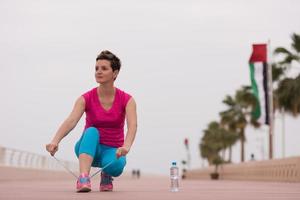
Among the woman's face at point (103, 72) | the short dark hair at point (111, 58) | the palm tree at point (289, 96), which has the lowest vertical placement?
the woman's face at point (103, 72)

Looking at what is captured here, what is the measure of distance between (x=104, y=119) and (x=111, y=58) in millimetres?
636

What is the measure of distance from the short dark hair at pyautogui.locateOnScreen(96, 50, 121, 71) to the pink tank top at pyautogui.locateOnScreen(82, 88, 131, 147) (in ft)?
1.07

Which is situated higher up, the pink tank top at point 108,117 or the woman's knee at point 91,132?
the pink tank top at point 108,117

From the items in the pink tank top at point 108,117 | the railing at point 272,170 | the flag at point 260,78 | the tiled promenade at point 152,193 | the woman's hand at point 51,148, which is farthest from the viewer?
the flag at point 260,78

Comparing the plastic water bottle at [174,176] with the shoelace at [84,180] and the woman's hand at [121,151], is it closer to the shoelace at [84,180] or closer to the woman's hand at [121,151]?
the woman's hand at [121,151]

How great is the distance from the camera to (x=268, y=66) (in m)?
34.5

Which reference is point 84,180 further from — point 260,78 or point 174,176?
point 260,78

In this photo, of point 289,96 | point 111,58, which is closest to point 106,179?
point 111,58

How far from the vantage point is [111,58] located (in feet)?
22.8

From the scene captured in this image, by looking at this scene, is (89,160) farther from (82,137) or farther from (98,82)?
(98,82)

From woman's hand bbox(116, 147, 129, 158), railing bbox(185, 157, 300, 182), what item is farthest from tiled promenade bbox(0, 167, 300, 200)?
railing bbox(185, 157, 300, 182)

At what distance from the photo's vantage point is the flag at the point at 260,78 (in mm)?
33562

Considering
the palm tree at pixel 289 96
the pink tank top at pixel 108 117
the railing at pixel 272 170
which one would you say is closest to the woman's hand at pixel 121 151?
the pink tank top at pixel 108 117

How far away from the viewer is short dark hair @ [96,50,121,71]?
6.94 meters
